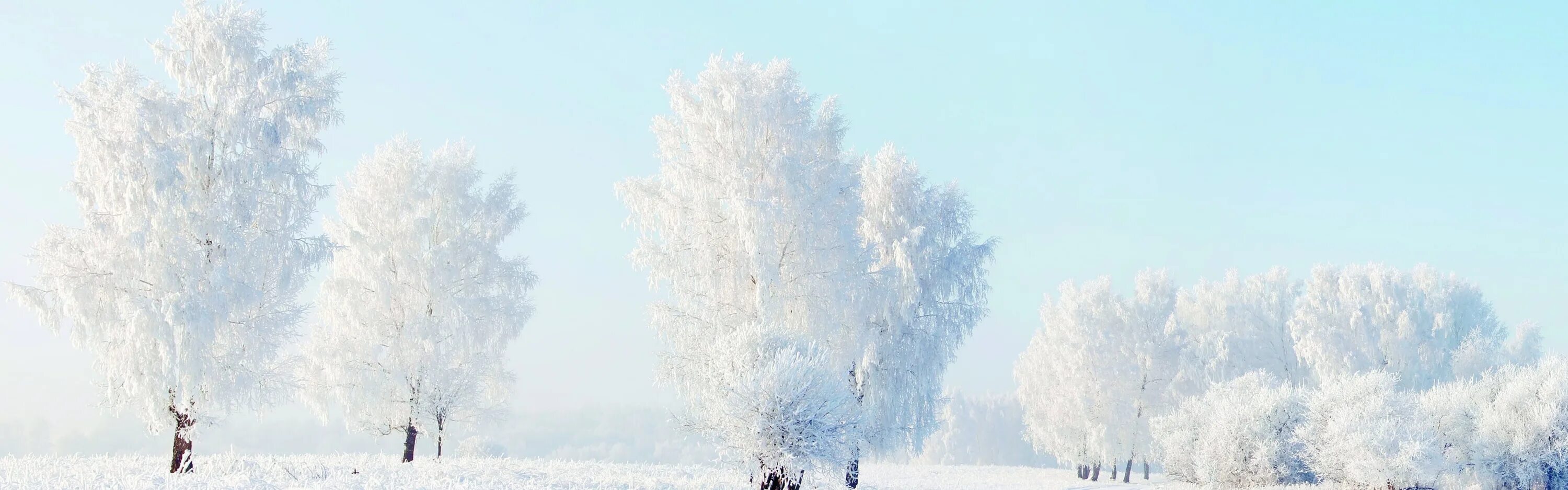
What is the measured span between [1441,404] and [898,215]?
69.6 feet

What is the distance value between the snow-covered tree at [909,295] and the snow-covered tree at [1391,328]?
2945cm

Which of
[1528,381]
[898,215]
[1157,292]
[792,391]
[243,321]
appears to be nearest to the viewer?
[792,391]

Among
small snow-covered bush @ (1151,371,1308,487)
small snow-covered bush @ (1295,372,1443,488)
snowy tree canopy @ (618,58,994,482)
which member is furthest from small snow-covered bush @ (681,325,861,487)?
small snow-covered bush @ (1151,371,1308,487)

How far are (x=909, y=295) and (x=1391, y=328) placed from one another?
35.6 m

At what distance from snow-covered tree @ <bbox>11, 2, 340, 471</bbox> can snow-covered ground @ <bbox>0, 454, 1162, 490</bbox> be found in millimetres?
1604

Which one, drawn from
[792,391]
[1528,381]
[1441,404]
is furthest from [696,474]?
[1528,381]

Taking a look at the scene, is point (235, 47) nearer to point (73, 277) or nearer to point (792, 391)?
point (73, 277)

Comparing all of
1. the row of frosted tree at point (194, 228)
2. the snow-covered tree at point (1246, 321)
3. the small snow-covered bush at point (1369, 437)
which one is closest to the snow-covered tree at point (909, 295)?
the row of frosted tree at point (194, 228)

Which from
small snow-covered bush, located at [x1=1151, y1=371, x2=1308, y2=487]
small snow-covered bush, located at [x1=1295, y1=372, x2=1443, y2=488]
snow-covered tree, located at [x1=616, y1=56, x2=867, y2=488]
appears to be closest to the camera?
snow-covered tree, located at [x1=616, y1=56, x2=867, y2=488]

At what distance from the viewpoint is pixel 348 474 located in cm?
1553

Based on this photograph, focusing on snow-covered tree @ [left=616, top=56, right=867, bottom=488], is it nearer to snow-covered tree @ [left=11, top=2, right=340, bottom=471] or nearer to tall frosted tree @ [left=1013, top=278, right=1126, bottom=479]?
snow-covered tree @ [left=11, top=2, right=340, bottom=471]

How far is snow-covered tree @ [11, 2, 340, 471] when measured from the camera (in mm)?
15922

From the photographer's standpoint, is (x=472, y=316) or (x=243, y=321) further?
(x=472, y=316)

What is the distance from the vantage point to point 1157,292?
135 feet
